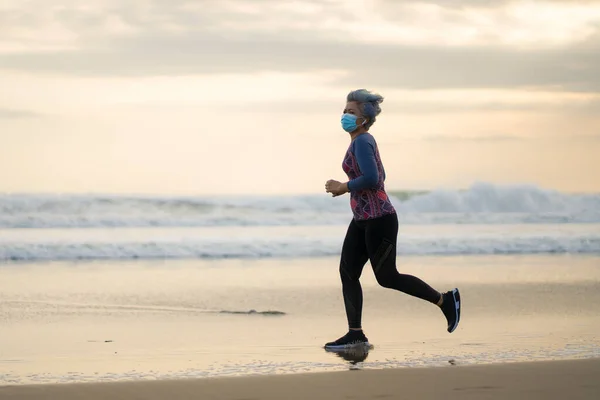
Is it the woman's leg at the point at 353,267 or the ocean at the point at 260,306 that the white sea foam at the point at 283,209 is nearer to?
the ocean at the point at 260,306

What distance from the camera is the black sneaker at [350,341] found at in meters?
6.80

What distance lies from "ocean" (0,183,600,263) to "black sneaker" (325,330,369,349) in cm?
790

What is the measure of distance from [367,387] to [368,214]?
170 cm

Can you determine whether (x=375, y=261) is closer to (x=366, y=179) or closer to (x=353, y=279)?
(x=353, y=279)

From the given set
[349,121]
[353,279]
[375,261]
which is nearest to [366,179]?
[349,121]

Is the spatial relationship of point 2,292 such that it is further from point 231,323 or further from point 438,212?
point 438,212

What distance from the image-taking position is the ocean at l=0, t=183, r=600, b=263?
15.3 m

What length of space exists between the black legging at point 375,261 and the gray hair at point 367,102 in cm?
67

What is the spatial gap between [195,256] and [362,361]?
28.5ft

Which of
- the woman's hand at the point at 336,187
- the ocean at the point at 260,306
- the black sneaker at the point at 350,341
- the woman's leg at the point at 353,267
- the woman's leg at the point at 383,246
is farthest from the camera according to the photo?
the woman's leg at the point at 353,267

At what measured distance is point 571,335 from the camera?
7.48 m

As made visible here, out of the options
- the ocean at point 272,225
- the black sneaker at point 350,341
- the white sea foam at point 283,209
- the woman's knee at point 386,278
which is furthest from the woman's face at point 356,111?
the white sea foam at point 283,209

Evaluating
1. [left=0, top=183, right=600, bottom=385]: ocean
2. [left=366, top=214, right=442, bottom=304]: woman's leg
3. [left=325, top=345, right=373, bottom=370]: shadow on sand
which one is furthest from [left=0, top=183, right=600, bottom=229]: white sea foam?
[left=366, top=214, right=442, bottom=304]: woman's leg

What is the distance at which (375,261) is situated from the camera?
6.72 metres
